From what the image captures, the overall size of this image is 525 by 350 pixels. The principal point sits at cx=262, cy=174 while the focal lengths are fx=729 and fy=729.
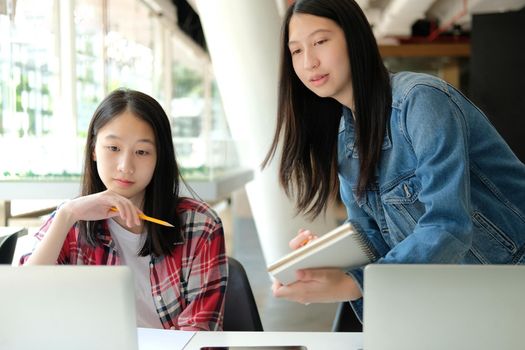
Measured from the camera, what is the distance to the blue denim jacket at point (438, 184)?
4.63ft

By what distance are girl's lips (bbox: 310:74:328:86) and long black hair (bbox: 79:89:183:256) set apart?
596mm

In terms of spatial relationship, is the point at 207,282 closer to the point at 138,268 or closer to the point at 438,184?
the point at 138,268

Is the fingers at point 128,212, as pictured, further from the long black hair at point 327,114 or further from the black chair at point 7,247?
the black chair at point 7,247

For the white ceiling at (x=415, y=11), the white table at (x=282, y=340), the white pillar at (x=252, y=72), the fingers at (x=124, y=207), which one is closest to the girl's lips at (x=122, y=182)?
the fingers at (x=124, y=207)

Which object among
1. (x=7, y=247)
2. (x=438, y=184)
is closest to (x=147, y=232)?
(x=7, y=247)

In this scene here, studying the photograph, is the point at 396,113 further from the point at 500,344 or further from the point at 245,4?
the point at 245,4

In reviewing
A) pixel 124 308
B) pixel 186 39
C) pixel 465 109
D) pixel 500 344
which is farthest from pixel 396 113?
pixel 186 39

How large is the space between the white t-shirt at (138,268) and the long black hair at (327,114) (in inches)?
17.9

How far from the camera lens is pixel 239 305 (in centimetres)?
209

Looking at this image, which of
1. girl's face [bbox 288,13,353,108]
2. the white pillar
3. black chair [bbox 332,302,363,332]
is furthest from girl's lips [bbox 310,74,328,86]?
the white pillar

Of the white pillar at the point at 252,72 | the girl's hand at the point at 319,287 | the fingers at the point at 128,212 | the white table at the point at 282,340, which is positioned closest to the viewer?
the girl's hand at the point at 319,287

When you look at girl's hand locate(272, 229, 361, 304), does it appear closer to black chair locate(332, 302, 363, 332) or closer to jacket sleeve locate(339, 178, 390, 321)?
jacket sleeve locate(339, 178, 390, 321)

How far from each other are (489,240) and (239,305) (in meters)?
0.77

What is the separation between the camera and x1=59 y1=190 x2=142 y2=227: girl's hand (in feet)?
6.09
